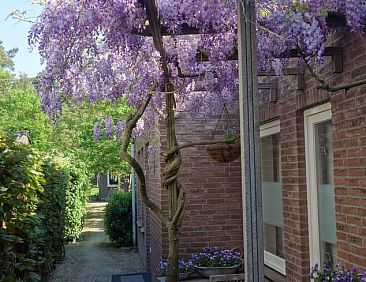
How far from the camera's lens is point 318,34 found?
2.79 m

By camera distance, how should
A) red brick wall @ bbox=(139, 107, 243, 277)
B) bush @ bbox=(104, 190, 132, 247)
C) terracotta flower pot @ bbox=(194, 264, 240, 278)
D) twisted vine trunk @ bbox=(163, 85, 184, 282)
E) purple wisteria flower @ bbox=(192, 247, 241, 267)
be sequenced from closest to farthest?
1. twisted vine trunk @ bbox=(163, 85, 184, 282)
2. terracotta flower pot @ bbox=(194, 264, 240, 278)
3. purple wisteria flower @ bbox=(192, 247, 241, 267)
4. red brick wall @ bbox=(139, 107, 243, 277)
5. bush @ bbox=(104, 190, 132, 247)

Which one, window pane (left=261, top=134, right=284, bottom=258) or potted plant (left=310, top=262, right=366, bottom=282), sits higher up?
window pane (left=261, top=134, right=284, bottom=258)

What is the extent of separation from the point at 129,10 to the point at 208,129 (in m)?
4.03

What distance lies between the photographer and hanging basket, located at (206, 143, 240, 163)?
5.08 m

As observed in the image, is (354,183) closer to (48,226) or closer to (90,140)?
(48,226)

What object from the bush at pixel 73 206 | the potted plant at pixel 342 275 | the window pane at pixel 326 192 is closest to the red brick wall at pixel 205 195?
the window pane at pixel 326 192

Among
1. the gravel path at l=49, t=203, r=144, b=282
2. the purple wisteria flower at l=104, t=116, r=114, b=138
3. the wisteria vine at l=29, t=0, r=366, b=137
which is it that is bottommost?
the gravel path at l=49, t=203, r=144, b=282

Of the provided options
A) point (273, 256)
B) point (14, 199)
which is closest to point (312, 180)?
point (273, 256)

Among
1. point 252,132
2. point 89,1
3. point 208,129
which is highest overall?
point 89,1

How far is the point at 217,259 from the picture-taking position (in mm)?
5938

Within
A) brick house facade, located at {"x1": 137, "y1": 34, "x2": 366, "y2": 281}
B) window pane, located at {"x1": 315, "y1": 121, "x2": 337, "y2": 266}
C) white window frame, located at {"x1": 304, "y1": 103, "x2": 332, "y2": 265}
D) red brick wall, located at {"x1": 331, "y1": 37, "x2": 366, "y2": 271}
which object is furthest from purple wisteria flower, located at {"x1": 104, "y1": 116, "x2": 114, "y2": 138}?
red brick wall, located at {"x1": 331, "y1": 37, "x2": 366, "y2": 271}

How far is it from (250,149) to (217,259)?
4.02 meters

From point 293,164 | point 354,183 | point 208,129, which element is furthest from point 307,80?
point 208,129

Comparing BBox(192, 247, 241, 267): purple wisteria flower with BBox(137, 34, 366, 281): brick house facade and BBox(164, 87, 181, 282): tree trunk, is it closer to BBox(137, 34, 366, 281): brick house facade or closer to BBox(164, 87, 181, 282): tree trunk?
BBox(137, 34, 366, 281): brick house facade
